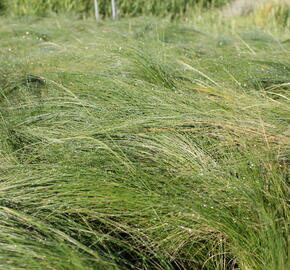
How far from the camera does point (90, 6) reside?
21.1 ft

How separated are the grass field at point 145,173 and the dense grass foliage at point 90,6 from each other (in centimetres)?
418

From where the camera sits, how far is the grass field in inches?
50.9

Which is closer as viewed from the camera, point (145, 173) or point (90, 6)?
point (145, 173)

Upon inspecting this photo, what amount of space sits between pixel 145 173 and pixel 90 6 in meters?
5.34

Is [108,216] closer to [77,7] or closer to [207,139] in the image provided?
[207,139]

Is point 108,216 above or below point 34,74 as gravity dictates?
below

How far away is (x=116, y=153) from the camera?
60.4 inches

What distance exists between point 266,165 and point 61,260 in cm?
68

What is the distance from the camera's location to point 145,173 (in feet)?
4.90

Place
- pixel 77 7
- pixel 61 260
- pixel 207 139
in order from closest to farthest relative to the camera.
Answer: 1. pixel 61 260
2. pixel 207 139
3. pixel 77 7

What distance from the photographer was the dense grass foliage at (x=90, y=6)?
20.2 ft

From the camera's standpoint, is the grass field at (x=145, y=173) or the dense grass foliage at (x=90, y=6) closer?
the grass field at (x=145, y=173)

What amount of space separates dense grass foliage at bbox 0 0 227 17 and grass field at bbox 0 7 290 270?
4177 millimetres

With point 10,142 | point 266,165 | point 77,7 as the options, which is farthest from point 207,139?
point 77,7
